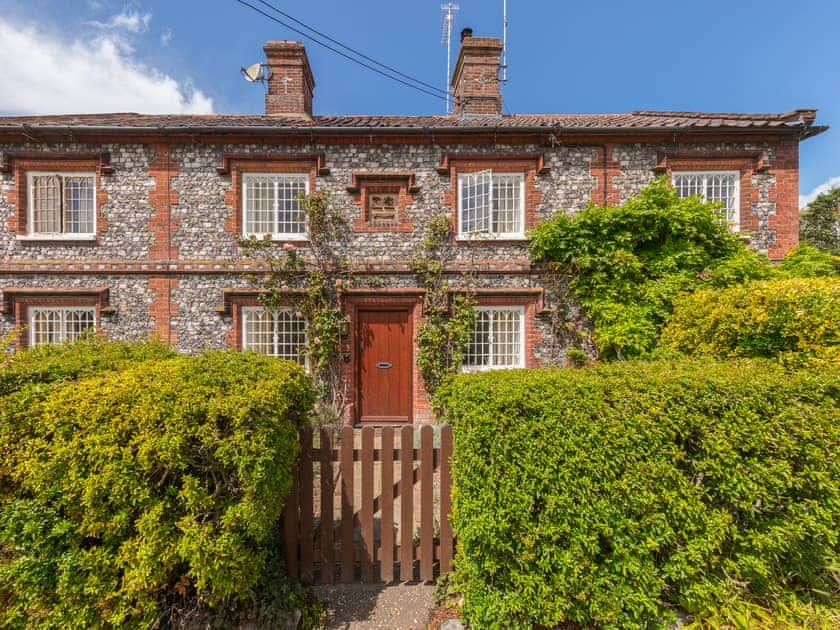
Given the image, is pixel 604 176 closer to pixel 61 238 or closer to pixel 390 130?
pixel 390 130

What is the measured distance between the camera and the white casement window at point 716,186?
781 cm

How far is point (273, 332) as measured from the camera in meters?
7.80

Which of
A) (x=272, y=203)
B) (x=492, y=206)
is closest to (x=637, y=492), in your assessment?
(x=492, y=206)

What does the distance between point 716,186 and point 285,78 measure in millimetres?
11698

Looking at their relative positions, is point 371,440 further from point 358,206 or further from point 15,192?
point 15,192

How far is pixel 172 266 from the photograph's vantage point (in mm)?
7602

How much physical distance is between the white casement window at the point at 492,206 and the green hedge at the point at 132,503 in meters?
6.60

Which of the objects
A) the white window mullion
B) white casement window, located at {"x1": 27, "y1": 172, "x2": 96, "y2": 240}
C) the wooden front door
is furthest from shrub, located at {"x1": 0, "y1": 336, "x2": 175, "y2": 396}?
white casement window, located at {"x1": 27, "y1": 172, "x2": 96, "y2": 240}

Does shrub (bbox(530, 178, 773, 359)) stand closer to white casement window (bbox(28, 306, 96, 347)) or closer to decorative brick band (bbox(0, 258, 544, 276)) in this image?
decorative brick band (bbox(0, 258, 544, 276))

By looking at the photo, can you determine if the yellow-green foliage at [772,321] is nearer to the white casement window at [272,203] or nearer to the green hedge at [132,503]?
the green hedge at [132,503]

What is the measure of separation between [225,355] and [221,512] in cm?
158

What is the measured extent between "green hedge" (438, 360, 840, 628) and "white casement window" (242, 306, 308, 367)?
19.7 ft

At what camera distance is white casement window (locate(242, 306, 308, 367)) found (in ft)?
25.5

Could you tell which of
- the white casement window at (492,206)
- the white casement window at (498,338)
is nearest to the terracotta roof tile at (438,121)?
the white casement window at (492,206)
